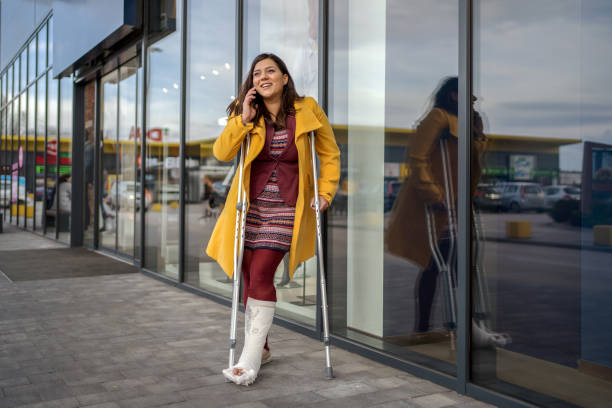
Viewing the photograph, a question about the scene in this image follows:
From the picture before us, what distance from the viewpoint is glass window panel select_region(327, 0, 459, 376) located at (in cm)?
365

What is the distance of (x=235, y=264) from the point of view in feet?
11.9

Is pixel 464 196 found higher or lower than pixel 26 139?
lower

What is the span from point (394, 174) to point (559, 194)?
4.46 ft

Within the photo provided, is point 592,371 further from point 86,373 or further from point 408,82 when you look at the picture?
point 86,373

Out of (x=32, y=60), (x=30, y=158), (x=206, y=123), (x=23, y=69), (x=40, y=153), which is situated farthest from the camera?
(x=23, y=69)

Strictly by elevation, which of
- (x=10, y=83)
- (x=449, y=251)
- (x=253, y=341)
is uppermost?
(x=10, y=83)

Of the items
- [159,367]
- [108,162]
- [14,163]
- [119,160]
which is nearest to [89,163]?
[108,162]

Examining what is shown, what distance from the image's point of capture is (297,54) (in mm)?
5199

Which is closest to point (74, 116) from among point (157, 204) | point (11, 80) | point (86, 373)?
point (157, 204)

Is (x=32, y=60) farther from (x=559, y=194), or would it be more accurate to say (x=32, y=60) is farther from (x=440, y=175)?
(x=559, y=194)

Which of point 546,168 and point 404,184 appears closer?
point 546,168

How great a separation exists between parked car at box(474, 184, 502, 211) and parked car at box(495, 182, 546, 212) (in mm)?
30

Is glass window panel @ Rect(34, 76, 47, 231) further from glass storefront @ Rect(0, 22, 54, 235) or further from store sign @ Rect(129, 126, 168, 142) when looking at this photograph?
store sign @ Rect(129, 126, 168, 142)

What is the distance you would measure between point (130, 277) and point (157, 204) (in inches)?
41.2
